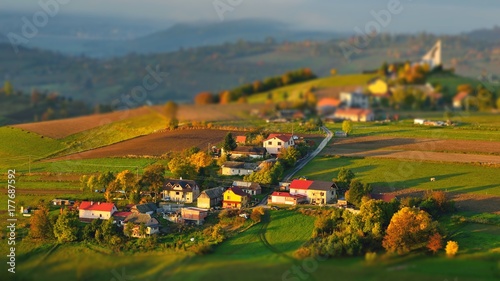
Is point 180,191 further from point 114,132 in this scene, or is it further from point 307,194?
point 114,132

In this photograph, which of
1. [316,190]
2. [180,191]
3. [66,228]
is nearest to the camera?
[66,228]

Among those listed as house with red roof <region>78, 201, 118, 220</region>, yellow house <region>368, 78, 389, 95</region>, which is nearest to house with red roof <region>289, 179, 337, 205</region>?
house with red roof <region>78, 201, 118, 220</region>

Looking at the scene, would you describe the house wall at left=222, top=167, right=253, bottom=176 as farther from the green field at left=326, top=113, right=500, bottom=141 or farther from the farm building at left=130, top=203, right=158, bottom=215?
the green field at left=326, top=113, right=500, bottom=141

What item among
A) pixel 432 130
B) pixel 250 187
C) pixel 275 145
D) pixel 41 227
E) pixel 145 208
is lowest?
pixel 41 227

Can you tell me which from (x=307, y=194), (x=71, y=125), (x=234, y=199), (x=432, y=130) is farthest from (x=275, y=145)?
(x=71, y=125)

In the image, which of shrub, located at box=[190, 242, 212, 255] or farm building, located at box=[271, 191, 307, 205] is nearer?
shrub, located at box=[190, 242, 212, 255]

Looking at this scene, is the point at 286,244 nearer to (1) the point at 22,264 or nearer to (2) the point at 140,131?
(1) the point at 22,264
